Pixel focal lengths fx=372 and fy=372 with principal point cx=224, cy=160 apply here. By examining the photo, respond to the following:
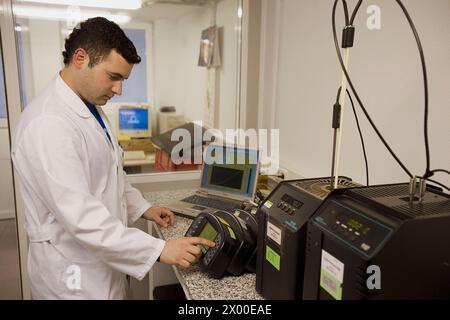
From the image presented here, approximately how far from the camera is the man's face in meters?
1.16

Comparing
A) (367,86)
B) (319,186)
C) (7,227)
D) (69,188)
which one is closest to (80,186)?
(69,188)

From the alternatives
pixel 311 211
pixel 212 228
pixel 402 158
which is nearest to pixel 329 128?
pixel 402 158

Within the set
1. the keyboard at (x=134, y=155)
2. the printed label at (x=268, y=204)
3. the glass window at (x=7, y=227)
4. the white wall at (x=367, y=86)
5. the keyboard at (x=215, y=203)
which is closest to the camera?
the printed label at (x=268, y=204)

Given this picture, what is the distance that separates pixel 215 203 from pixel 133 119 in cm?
147

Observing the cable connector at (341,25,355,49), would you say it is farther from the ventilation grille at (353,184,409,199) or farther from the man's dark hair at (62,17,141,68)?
the man's dark hair at (62,17,141,68)

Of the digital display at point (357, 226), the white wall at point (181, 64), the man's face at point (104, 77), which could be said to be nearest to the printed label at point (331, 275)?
the digital display at point (357, 226)

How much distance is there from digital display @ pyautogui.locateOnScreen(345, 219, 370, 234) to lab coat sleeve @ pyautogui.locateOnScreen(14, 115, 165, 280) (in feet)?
2.01

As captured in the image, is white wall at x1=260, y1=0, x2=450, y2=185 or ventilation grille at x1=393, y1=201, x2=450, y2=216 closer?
ventilation grille at x1=393, y1=201, x2=450, y2=216

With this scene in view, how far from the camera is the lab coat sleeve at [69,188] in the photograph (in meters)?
1.03

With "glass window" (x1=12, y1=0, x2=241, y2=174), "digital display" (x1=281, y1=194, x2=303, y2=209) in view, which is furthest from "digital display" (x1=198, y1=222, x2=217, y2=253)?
"glass window" (x1=12, y1=0, x2=241, y2=174)

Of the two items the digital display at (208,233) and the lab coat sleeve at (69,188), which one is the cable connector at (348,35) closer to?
the digital display at (208,233)

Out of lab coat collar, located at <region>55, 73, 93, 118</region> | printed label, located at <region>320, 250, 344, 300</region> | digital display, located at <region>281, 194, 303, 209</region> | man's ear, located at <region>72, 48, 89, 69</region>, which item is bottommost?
printed label, located at <region>320, 250, 344, 300</region>

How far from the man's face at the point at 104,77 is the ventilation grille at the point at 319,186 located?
662 mm
